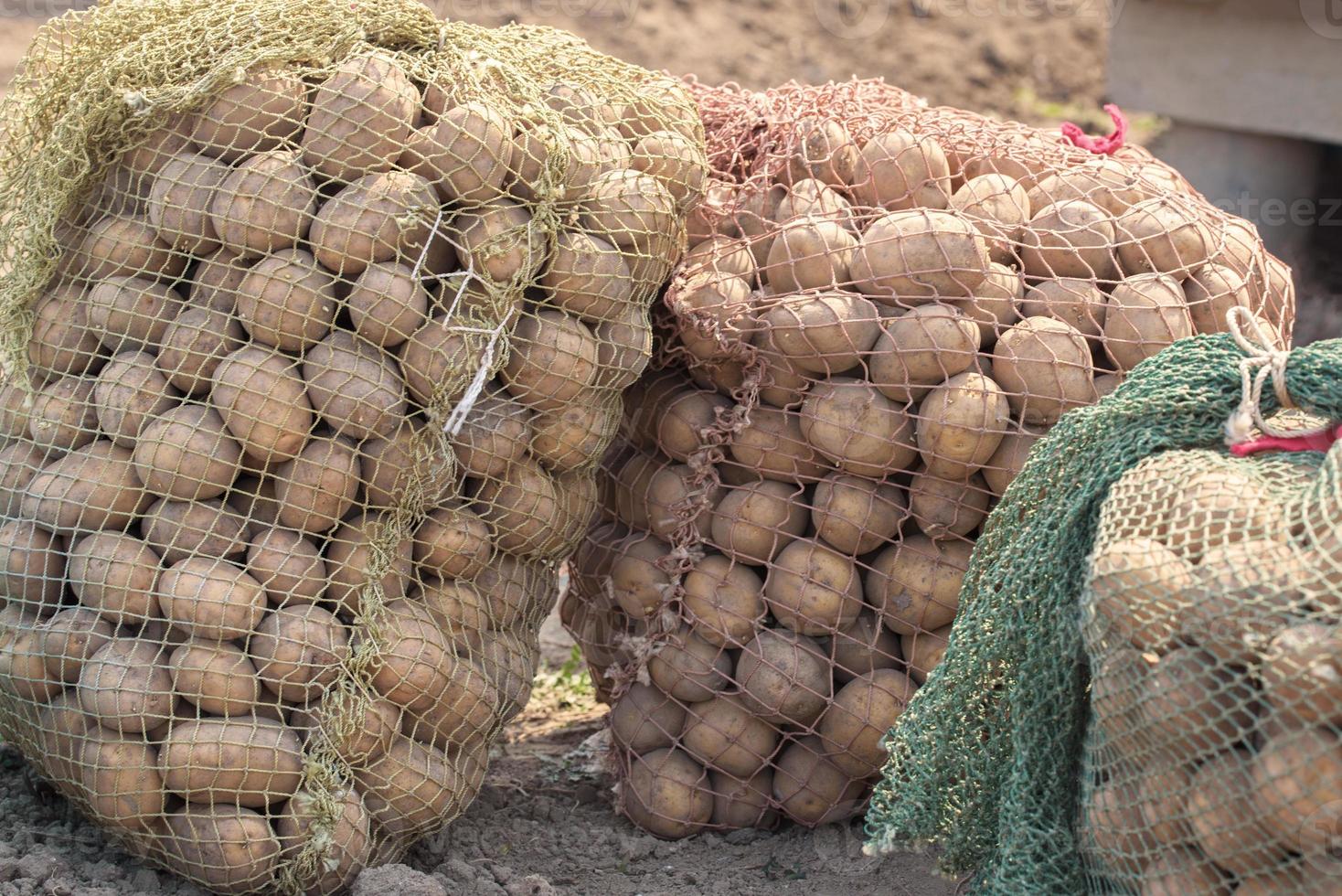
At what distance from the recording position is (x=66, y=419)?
245 cm

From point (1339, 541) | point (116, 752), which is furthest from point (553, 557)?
point (1339, 541)

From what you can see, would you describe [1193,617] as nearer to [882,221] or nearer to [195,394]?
[882,221]

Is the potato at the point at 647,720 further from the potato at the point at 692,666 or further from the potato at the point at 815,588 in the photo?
the potato at the point at 815,588

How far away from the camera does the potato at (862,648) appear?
2746 millimetres

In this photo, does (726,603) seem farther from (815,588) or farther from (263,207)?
(263,207)

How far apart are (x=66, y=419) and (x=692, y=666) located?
1300 millimetres

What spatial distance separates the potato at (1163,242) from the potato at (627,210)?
948 millimetres

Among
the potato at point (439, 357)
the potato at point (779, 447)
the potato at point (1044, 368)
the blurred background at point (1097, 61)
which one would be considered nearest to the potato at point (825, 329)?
the potato at point (779, 447)

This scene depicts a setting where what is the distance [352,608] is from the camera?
245 centimetres

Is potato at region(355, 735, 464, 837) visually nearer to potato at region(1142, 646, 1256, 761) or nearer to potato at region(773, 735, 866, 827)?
potato at region(773, 735, 866, 827)

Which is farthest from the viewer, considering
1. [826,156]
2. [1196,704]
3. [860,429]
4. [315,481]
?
[826,156]

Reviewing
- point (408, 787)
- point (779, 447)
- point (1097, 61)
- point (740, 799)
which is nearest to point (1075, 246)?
point (779, 447)

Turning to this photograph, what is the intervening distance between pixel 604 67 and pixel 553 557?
108 centimetres

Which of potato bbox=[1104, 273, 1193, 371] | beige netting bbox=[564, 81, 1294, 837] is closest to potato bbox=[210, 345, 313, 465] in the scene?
beige netting bbox=[564, 81, 1294, 837]
